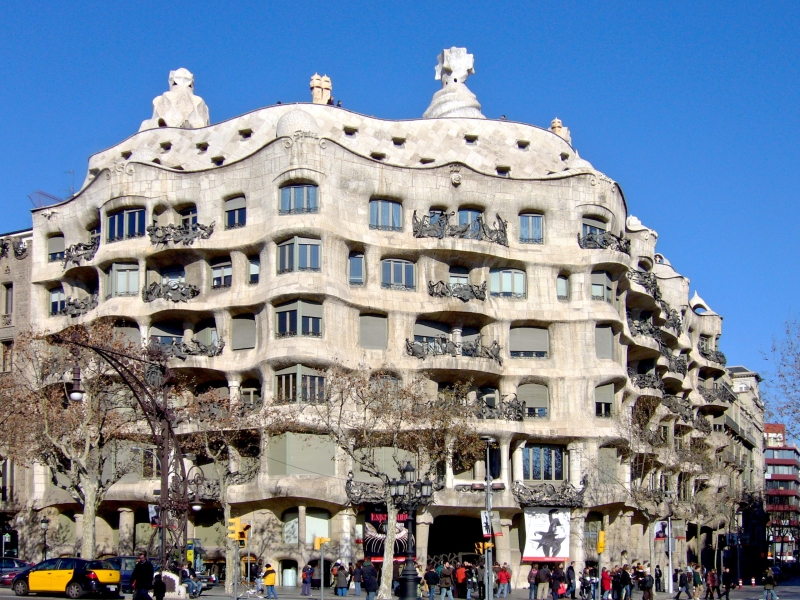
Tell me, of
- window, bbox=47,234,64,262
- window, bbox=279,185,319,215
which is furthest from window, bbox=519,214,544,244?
window, bbox=47,234,64,262

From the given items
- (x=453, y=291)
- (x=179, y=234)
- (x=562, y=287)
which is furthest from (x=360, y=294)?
(x=562, y=287)

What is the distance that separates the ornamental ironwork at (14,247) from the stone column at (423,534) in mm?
26116

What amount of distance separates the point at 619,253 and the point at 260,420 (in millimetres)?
20054

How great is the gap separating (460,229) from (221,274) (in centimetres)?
1180

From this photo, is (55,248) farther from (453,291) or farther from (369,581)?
(369,581)

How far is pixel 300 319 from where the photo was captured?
5544 cm

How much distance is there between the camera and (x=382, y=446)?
183 ft

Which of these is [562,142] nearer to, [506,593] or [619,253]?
[619,253]

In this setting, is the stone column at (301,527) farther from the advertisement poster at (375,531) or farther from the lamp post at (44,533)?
the lamp post at (44,533)

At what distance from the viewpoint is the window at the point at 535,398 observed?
2372 inches

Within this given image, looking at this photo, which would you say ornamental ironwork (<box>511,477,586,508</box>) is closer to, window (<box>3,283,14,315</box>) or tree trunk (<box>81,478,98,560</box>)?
tree trunk (<box>81,478,98,560</box>)

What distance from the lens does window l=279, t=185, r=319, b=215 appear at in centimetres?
5700

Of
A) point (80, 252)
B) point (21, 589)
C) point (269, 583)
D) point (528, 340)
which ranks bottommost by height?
point (269, 583)

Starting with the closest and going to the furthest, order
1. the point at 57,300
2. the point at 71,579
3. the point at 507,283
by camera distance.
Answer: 1. the point at 71,579
2. the point at 507,283
3. the point at 57,300
